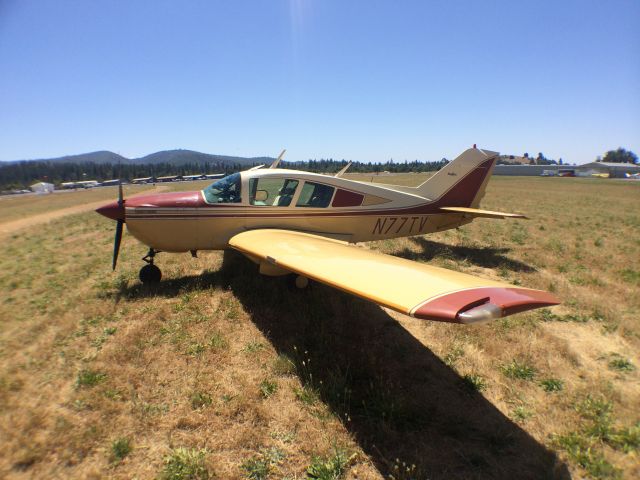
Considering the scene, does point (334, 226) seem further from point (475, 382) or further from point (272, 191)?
point (475, 382)

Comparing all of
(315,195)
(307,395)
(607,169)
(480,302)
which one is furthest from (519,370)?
(607,169)

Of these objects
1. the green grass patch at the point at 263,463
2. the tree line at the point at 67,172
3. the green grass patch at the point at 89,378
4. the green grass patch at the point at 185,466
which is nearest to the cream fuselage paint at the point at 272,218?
the green grass patch at the point at 89,378

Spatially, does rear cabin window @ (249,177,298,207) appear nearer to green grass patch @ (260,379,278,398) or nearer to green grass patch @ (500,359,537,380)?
green grass patch @ (260,379,278,398)

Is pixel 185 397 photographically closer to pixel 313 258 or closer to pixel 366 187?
pixel 313 258

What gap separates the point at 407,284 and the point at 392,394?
1409 millimetres

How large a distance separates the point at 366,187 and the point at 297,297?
11.2 ft

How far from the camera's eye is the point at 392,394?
372 centimetres

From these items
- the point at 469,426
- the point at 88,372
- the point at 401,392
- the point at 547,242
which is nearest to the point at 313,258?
the point at 401,392

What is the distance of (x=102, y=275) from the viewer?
25.4 ft

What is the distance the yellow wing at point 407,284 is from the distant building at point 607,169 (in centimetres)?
12618

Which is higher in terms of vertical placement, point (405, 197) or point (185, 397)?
point (405, 197)

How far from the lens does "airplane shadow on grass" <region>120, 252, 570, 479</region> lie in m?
2.94

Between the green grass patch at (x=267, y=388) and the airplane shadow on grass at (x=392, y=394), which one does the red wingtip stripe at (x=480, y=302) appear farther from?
the green grass patch at (x=267, y=388)

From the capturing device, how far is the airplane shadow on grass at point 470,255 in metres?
8.43
